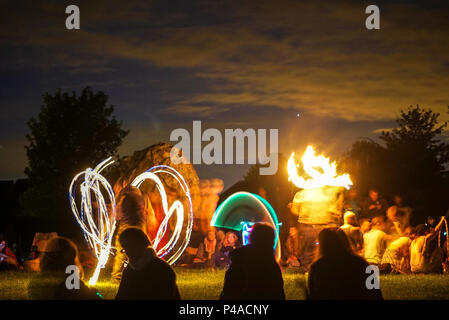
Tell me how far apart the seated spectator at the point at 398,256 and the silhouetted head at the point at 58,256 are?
38.4 ft

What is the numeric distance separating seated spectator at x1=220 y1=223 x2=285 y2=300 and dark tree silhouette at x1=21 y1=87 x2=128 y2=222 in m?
27.0

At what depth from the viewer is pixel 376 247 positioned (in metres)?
16.6

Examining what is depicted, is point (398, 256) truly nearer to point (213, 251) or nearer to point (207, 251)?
point (213, 251)

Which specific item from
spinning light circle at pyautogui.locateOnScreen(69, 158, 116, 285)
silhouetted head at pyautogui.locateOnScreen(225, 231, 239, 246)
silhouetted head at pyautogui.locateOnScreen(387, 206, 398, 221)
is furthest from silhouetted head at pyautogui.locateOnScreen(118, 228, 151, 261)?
silhouetted head at pyautogui.locateOnScreen(387, 206, 398, 221)

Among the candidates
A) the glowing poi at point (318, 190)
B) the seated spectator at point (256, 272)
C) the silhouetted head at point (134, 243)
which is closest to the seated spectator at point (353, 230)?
the glowing poi at point (318, 190)

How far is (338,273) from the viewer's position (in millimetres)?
6941

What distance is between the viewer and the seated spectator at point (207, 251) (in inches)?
762

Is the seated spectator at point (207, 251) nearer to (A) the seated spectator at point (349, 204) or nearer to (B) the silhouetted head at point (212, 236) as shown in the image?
(B) the silhouetted head at point (212, 236)

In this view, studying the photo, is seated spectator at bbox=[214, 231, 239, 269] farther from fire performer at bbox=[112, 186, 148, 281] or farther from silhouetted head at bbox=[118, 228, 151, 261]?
silhouetted head at bbox=[118, 228, 151, 261]

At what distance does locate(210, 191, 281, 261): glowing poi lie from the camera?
1670 cm

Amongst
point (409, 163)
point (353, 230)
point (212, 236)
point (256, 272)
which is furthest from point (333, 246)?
point (409, 163)
